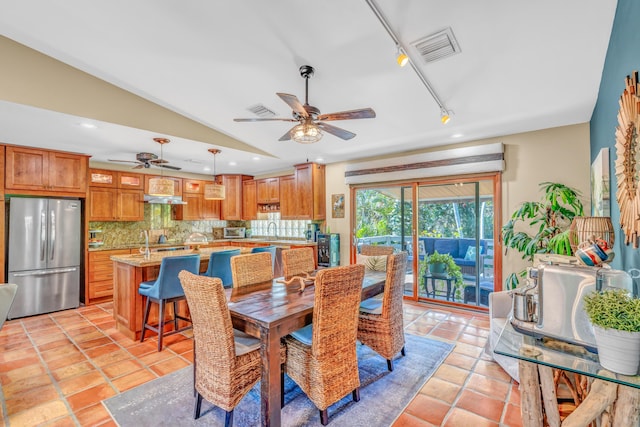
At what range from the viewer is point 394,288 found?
257 centimetres

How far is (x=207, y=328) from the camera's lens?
1855 mm

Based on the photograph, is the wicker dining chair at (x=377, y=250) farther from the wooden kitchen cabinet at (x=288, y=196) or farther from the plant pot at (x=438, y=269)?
the wooden kitchen cabinet at (x=288, y=196)

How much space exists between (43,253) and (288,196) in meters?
3.97

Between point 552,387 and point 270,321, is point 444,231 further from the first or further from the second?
point 270,321

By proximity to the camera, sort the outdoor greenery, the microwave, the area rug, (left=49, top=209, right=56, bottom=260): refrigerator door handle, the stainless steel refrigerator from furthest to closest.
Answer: the microwave → (left=49, top=209, right=56, bottom=260): refrigerator door handle → the stainless steel refrigerator → the area rug → the outdoor greenery

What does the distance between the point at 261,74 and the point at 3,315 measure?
9.17 ft

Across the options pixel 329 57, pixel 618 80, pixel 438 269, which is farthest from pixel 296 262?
pixel 618 80

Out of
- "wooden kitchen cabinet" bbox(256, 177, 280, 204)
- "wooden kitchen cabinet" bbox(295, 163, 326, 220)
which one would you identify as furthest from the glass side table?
"wooden kitchen cabinet" bbox(256, 177, 280, 204)

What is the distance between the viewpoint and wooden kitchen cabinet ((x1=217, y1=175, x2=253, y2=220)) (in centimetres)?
711

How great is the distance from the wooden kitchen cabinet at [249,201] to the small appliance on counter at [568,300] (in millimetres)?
6214

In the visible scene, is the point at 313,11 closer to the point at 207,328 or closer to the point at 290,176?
the point at 207,328

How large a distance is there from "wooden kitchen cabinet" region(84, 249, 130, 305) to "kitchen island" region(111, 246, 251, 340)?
159cm

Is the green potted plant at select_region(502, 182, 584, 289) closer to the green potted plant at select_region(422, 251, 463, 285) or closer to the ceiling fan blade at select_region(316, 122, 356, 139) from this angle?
the green potted plant at select_region(422, 251, 463, 285)

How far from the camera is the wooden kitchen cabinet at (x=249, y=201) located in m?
7.02
